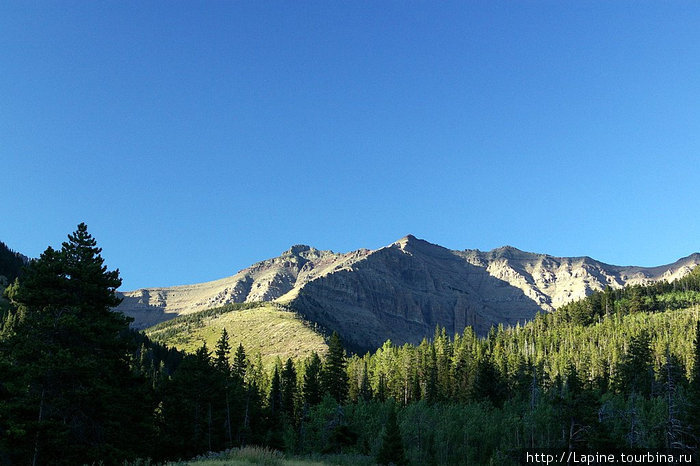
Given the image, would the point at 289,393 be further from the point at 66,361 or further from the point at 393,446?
the point at 66,361

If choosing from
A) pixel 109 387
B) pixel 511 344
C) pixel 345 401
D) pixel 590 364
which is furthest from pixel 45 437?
pixel 511 344

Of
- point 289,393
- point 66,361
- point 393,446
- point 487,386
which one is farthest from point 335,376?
point 66,361

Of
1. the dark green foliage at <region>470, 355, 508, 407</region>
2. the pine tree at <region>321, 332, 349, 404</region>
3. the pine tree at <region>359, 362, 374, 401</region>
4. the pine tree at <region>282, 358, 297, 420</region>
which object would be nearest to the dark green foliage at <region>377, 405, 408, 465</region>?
the pine tree at <region>321, 332, 349, 404</region>

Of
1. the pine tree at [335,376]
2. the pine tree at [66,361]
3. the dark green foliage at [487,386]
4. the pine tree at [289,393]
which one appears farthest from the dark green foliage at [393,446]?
the pine tree at [289,393]

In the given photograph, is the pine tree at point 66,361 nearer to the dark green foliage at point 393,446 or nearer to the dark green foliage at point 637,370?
the dark green foliage at point 393,446

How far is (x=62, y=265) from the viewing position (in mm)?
28578

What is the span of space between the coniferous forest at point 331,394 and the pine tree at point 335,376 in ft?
0.92

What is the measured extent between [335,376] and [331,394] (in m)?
3.51

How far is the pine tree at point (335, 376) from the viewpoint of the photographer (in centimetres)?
9800

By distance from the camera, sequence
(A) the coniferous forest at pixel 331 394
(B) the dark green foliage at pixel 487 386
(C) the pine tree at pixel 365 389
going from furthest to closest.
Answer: (C) the pine tree at pixel 365 389 < (B) the dark green foliage at pixel 487 386 < (A) the coniferous forest at pixel 331 394

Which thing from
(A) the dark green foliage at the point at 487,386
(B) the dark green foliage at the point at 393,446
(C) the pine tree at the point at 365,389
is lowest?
(C) the pine tree at the point at 365,389

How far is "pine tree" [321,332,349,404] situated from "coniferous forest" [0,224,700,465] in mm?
279

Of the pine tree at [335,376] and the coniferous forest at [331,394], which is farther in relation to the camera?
the pine tree at [335,376]

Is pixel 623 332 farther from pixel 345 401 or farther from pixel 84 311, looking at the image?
pixel 84 311
